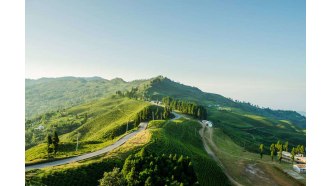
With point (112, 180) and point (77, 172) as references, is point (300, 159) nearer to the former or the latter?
point (77, 172)

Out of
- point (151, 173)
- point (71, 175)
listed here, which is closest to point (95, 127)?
point (71, 175)

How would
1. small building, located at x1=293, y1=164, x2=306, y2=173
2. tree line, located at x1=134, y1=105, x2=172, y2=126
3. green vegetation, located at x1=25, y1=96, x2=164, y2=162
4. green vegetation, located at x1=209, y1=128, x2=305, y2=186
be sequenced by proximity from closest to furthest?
1. green vegetation, located at x1=209, y1=128, x2=305, y2=186
2. green vegetation, located at x1=25, y1=96, x2=164, y2=162
3. small building, located at x1=293, y1=164, x2=306, y2=173
4. tree line, located at x1=134, y1=105, x2=172, y2=126

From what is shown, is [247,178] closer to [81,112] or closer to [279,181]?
[279,181]

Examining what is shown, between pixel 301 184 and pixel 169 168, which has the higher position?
pixel 169 168

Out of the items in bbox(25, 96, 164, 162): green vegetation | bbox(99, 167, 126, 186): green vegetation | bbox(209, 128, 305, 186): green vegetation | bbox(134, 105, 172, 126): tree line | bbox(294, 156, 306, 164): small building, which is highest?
bbox(134, 105, 172, 126): tree line

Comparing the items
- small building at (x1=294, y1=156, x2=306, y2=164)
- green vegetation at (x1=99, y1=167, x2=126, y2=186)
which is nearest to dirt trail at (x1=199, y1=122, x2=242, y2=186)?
small building at (x1=294, y1=156, x2=306, y2=164)

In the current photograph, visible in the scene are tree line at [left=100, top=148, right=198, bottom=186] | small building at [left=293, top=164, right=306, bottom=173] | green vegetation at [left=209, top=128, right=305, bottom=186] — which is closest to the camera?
tree line at [left=100, top=148, right=198, bottom=186]

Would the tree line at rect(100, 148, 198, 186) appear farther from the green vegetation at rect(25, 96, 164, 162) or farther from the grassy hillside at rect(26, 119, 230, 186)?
the green vegetation at rect(25, 96, 164, 162)

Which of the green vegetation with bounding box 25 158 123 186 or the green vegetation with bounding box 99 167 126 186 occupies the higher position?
the green vegetation with bounding box 99 167 126 186
